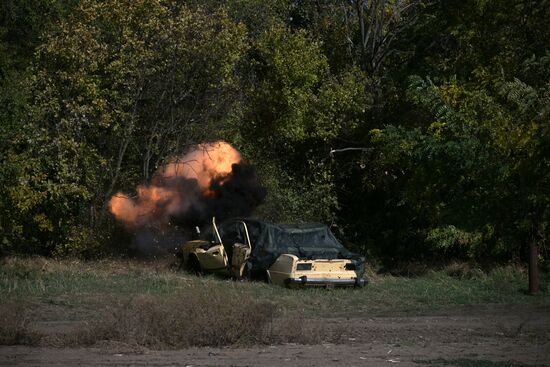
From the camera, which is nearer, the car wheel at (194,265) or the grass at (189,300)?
the grass at (189,300)

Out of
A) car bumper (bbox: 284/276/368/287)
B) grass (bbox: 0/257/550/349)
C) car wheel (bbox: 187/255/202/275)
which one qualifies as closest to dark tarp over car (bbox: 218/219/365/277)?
car bumper (bbox: 284/276/368/287)

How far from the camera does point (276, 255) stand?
21.8 meters

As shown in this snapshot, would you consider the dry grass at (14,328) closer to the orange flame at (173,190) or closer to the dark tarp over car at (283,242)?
the dark tarp over car at (283,242)

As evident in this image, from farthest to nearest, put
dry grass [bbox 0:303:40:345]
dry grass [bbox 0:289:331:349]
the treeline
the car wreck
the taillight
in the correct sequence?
the treeline, the taillight, the car wreck, dry grass [bbox 0:303:40:345], dry grass [bbox 0:289:331:349]

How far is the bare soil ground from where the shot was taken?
11.9 metres

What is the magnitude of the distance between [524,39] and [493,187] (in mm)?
13613

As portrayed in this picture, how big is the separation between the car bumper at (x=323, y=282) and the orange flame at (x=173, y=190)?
21.8ft

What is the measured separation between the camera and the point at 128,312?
1308cm

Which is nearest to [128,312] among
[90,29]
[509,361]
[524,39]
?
[509,361]

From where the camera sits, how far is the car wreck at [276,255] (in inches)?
829

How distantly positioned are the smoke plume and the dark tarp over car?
300 cm

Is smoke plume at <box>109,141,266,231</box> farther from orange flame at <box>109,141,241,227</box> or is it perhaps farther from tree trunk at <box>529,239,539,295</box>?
tree trunk at <box>529,239,539,295</box>

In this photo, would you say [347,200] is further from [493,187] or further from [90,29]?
[493,187]

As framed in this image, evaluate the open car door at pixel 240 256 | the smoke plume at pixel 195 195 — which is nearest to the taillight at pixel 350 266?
the open car door at pixel 240 256
